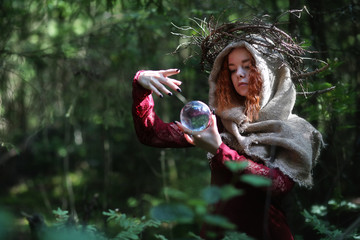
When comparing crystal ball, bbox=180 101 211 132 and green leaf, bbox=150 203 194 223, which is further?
crystal ball, bbox=180 101 211 132

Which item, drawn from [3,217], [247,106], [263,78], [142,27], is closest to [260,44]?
[263,78]

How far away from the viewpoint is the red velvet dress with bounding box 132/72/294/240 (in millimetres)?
2428

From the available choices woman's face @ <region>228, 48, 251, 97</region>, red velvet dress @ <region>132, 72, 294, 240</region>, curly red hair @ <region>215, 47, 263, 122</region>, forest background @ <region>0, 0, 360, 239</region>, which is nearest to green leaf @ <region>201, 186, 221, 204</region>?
forest background @ <region>0, 0, 360, 239</region>

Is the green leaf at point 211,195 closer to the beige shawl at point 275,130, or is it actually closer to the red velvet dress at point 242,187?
the red velvet dress at point 242,187

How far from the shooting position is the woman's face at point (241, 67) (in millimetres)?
2805

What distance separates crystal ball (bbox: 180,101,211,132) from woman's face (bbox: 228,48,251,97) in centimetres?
49

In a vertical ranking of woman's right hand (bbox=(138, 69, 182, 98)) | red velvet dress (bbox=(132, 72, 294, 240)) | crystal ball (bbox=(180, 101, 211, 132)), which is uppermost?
woman's right hand (bbox=(138, 69, 182, 98))

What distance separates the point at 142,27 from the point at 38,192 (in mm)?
5332

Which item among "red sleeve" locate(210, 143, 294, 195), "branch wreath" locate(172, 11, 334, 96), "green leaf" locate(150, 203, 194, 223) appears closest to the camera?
"green leaf" locate(150, 203, 194, 223)

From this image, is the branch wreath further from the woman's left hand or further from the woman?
the woman's left hand

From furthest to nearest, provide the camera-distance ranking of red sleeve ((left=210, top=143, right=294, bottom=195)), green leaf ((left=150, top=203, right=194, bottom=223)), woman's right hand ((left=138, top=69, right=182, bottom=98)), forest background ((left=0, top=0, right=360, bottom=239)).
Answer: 1. forest background ((left=0, top=0, right=360, bottom=239))
2. woman's right hand ((left=138, top=69, right=182, bottom=98))
3. red sleeve ((left=210, top=143, right=294, bottom=195))
4. green leaf ((left=150, top=203, right=194, bottom=223))


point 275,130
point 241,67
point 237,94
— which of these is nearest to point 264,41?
point 241,67

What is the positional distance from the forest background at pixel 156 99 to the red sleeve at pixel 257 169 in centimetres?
42

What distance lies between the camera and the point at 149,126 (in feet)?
9.36
